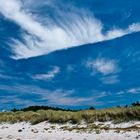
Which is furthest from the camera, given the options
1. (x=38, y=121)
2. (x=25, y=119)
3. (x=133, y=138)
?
(x=25, y=119)

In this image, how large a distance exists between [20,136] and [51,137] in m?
7.82

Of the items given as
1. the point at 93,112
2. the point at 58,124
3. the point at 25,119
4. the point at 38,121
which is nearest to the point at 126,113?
the point at 93,112

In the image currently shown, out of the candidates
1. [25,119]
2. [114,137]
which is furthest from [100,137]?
[25,119]

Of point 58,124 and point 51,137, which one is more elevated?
point 58,124

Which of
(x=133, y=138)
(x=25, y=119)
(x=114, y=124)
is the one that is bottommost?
(x=133, y=138)

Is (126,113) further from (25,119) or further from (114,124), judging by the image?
(25,119)

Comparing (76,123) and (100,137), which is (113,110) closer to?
(76,123)

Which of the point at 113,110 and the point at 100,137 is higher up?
the point at 113,110

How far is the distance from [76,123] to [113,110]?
6408 mm

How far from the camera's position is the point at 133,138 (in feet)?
156

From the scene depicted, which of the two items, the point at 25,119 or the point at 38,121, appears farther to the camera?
the point at 25,119

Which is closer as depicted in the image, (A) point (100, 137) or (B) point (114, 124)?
(A) point (100, 137)

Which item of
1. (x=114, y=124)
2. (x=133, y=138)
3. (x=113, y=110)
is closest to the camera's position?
(x=133, y=138)

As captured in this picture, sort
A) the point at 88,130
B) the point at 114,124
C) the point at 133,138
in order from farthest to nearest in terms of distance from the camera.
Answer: the point at 114,124
the point at 88,130
the point at 133,138
